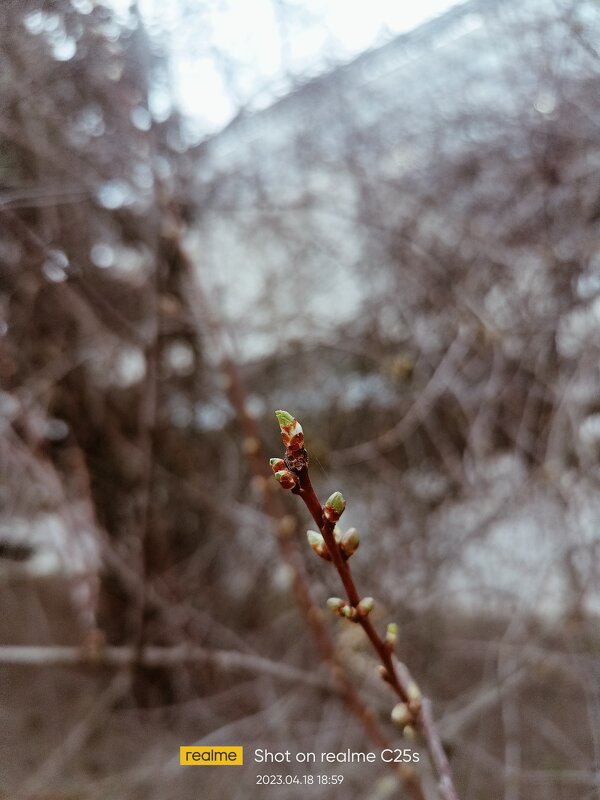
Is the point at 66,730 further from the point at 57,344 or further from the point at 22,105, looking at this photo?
the point at 22,105

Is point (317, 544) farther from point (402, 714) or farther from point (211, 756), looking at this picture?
point (211, 756)

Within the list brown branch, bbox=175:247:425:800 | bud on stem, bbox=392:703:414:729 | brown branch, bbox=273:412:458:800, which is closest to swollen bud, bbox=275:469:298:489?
brown branch, bbox=273:412:458:800

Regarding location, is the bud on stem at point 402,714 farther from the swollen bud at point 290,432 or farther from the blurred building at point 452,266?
the blurred building at point 452,266

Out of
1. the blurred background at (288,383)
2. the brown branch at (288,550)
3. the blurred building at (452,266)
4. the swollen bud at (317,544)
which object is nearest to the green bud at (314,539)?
the swollen bud at (317,544)

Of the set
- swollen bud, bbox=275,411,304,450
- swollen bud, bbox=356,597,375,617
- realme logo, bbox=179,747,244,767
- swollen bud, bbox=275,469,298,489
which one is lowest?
realme logo, bbox=179,747,244,767

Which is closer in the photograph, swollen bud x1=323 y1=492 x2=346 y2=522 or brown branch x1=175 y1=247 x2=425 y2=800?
swollen bud x1=323 y1=492 x2=346 y2=522

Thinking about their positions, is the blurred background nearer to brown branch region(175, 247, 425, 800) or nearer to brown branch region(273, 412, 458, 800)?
brown branch region(175, 247, 425, 800)
